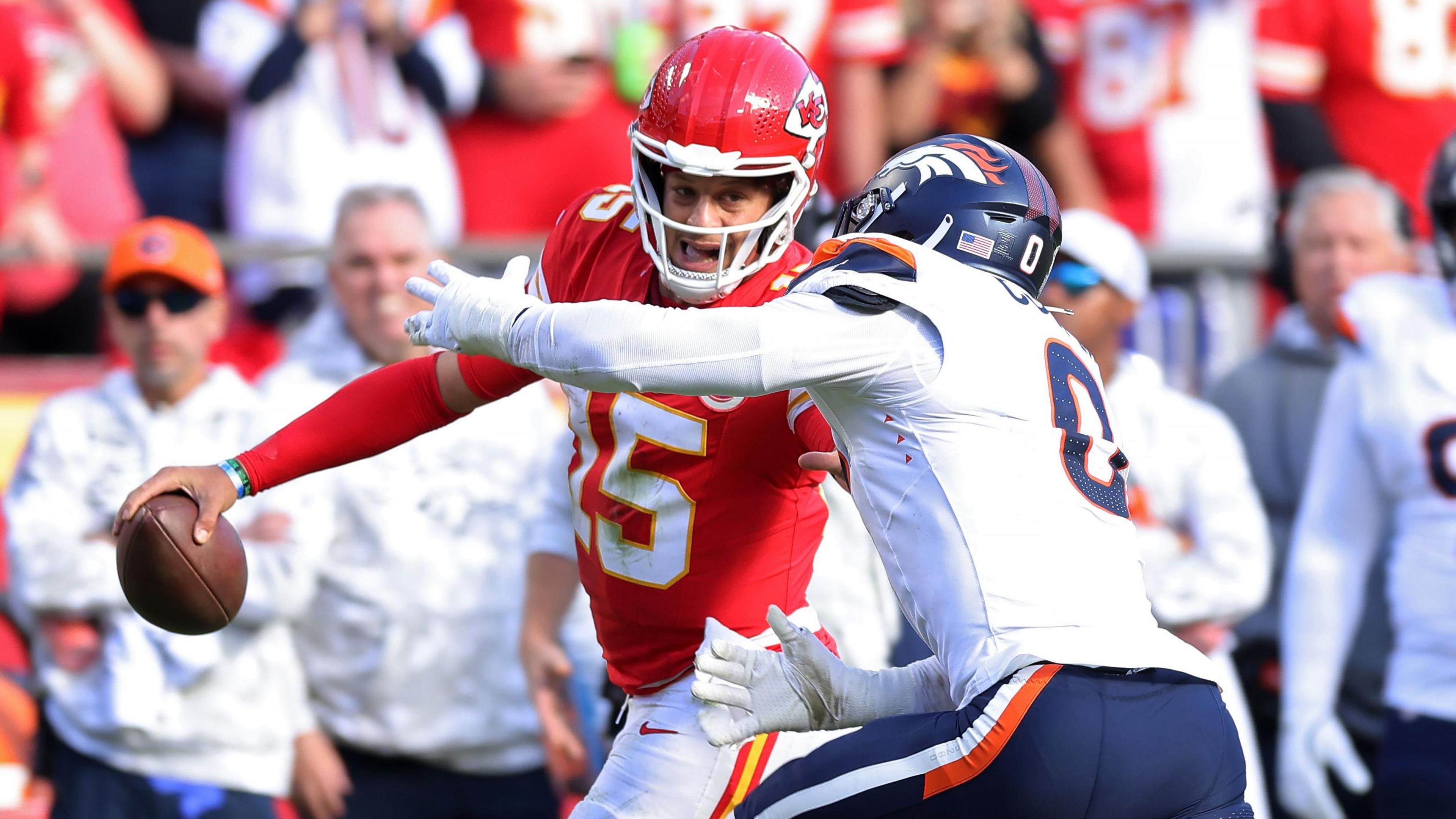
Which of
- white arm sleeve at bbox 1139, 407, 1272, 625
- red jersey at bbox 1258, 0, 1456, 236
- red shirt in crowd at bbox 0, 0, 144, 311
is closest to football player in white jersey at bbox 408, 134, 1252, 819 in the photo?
white arm sleeve at bbox 1139, 407, 1272, 625

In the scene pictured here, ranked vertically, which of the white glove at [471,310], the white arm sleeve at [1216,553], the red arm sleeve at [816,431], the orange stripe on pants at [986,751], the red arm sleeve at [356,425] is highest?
the white glove at [471,310]

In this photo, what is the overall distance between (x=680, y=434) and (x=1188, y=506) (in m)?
2.27

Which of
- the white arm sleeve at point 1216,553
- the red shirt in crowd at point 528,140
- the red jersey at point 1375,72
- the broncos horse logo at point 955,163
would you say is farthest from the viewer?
the red jersey at point 1375,72

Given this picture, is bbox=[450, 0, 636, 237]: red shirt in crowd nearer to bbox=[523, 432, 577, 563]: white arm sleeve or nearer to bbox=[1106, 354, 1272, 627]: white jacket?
bbox=[523, 432, 577, 563]: white arm sleeve

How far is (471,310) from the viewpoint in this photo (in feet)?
8.88

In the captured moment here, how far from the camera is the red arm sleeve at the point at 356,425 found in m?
3.05

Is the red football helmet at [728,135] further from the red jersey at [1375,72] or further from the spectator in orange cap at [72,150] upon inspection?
the red jersey at [1375,72]

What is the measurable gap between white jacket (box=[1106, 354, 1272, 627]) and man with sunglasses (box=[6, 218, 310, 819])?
2.17 m

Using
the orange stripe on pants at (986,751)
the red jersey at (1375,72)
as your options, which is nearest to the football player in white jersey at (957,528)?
the orange stripe on pants at (986,751)

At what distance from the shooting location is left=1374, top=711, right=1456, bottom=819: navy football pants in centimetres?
382

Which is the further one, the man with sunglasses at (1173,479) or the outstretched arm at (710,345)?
the man with sunglasses at (1173,479)

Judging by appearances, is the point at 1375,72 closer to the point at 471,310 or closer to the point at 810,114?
the point at 810,114

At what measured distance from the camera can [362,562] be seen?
4555mm

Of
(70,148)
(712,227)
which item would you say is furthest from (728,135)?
(70,148)
